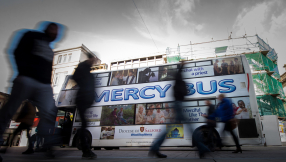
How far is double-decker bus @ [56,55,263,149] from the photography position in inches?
211

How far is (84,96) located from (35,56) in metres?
0.94

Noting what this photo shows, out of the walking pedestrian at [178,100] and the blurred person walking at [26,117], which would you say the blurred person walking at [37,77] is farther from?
the walking pedestrian at [178,100]

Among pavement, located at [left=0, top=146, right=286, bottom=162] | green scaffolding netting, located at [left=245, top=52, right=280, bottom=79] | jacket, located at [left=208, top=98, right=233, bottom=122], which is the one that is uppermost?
green scaffolding netting, located at [left=245, top=52, right=280, bottom=79]

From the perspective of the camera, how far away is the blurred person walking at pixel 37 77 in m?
2.01

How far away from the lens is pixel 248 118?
5.21m

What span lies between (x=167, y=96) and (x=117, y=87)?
2316mm

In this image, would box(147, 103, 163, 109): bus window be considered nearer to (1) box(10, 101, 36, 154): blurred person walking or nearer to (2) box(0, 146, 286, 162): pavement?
(2) box(0, 146, 286, 162): pavement

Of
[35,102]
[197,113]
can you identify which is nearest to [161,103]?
[197,113]

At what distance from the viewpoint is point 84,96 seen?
106 inches

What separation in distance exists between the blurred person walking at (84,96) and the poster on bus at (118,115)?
12.3 feet

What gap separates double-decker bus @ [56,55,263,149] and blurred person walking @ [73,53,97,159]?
2733 millimetres

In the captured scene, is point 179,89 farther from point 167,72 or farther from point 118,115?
point 118,115

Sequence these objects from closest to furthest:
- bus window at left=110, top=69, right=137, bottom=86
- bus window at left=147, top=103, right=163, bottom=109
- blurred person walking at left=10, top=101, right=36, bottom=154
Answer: blurred person walking at left=10, top=101, right=36, bottom=154 < bus window at left=147, top=103, right=163, bottom=109 < bus window at left=110, top=69, right=137, bottom=86

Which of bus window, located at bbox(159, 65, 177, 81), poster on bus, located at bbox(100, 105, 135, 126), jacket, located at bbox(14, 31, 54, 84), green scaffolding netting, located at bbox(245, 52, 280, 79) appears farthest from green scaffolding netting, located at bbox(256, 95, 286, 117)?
jacket, located at bbox(14, 31, 54, 84)
